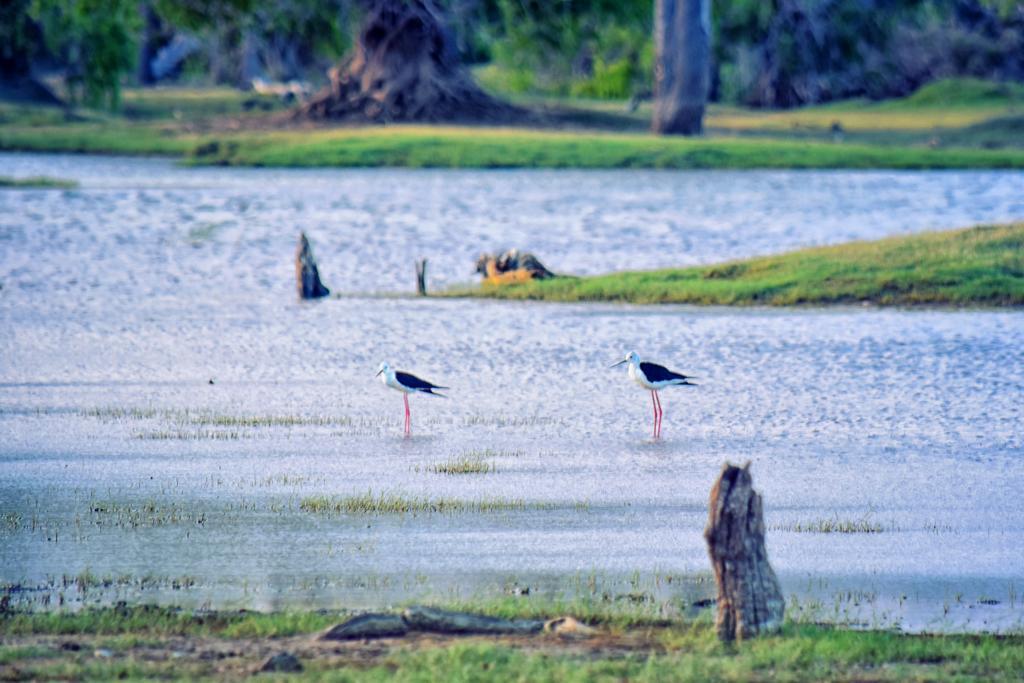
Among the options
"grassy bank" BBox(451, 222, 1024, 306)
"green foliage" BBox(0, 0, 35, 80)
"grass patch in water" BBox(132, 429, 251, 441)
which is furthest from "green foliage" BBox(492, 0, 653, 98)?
"grass patch in water" BBox(132, 429, 251, 441)

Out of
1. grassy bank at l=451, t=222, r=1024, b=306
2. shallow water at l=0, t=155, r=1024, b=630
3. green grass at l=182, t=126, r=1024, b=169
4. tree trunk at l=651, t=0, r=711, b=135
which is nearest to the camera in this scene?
shallow water at l=0, t=155, r=1024, b=630

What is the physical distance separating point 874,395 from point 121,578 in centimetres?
770

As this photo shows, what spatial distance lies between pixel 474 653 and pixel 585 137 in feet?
140

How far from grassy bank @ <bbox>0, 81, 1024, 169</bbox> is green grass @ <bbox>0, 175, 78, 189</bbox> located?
7.59 meters

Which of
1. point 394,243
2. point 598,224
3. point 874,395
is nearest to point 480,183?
point 598,224

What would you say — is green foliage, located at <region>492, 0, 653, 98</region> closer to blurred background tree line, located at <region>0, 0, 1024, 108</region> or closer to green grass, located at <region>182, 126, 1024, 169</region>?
blurred background tree line, located at <region>0, 0, 1024, 108</region>

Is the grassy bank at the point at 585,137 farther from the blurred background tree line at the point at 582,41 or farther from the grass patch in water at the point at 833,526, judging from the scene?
the grass patch in water at the point at 833,526

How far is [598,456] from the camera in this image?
12078 mm

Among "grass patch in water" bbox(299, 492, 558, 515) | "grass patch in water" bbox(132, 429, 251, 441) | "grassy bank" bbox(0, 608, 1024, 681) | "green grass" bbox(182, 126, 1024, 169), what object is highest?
"green grass" bbox(182, 126, 1024, 169)

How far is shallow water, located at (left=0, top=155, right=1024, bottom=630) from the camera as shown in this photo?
8.78 meters

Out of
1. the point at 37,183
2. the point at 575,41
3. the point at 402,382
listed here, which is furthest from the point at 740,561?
the point at 575,41

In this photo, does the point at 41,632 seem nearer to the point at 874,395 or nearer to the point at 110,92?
the point at 874,395

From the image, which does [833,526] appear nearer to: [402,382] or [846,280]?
[402,382]

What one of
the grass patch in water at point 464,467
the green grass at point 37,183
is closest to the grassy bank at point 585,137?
the green grass at point 37,183
